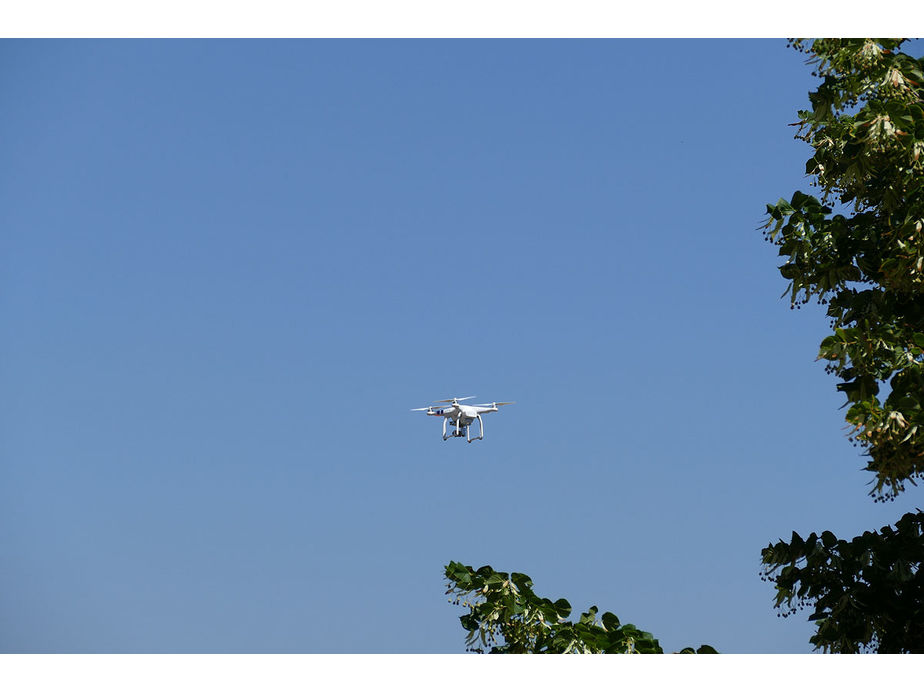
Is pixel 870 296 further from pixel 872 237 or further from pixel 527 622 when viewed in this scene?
pixel 527 622

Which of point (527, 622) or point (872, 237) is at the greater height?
point (872, 237)

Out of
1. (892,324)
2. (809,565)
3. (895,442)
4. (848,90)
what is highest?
(848,90)

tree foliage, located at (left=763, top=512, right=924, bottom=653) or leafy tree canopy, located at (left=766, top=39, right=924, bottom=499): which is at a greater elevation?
leafy tree canopy, located at (left=766, top=39, right=924, bottom=499)

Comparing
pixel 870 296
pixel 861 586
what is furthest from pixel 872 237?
pixel 861 586

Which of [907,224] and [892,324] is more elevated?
[907,224]

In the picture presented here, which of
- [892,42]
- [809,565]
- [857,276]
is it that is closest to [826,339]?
[857,276]

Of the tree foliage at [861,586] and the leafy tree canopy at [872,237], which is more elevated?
the leafy tree canopy at [872,237]

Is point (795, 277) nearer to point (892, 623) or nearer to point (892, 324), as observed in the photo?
point (892, 324)

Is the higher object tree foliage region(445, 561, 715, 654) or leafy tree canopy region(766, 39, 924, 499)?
leafy tree canopy region(766, 39, 924, 499)
